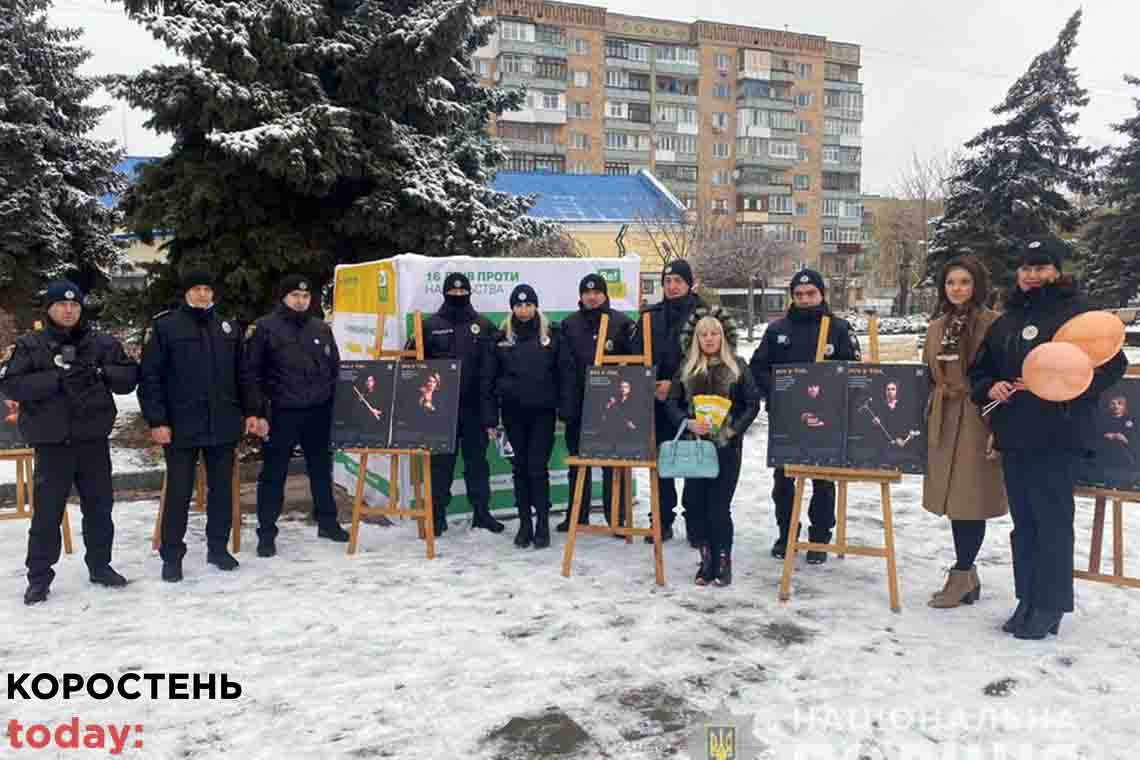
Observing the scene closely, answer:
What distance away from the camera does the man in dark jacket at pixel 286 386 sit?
5969 mm

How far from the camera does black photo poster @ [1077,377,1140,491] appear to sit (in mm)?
4621

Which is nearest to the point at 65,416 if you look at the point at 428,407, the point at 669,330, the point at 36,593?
the point at 36,593

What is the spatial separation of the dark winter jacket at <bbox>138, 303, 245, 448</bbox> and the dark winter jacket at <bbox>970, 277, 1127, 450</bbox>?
182 inches

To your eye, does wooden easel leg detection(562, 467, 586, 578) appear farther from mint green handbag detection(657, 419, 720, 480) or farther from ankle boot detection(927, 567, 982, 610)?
ankle boot detection(927, 567, 982, 610)

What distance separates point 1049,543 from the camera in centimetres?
445

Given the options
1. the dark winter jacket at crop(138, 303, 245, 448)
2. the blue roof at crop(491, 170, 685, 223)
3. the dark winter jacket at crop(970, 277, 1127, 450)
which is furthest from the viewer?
the blue roof at crop(491, 170, 685, 223)

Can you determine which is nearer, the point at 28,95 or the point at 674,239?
the point at 28,95

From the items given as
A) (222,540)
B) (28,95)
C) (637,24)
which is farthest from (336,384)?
(637,24)

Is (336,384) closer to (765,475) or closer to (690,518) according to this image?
(690,518)

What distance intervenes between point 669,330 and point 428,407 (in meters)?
1.82

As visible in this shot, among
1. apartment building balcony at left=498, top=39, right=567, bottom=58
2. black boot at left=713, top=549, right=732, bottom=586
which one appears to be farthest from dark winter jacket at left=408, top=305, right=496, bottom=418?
apartment building balcony at left=498, top=39, right=567, bottom=58

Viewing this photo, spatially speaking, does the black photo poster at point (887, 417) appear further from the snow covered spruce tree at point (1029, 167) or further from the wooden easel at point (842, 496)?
the snow covered spruce tree at point (1029, 167)

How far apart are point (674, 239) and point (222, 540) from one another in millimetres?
31941

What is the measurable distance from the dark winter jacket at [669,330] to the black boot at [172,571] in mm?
3402
